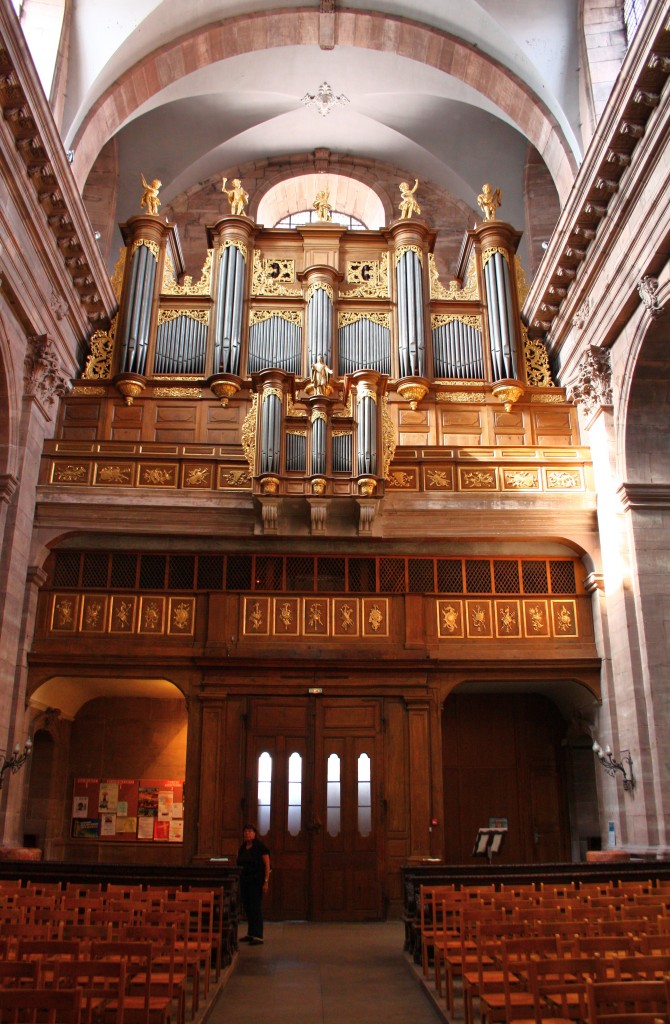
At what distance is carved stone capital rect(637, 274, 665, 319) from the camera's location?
517 inches

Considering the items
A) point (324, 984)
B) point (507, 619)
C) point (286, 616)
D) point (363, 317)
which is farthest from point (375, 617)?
point (324, 984)

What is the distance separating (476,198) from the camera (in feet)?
72.2

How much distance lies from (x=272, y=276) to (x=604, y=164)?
7.54m

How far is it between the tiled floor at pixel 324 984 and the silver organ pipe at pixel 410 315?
10141 millimetres

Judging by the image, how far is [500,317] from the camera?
18078 mm

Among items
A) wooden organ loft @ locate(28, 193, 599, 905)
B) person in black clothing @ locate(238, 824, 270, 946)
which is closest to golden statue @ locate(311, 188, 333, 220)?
wooden organ loft @ locate(28, 193, 599, 905)

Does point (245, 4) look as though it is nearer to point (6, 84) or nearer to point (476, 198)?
point (476, 198)

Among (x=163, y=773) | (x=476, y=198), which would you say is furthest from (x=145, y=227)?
(x=163, y=773)

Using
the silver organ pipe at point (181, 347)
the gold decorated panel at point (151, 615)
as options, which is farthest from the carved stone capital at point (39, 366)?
the gold decorated panel at point (151, 615)

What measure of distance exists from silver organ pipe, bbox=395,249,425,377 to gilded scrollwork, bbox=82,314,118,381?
5.67 m

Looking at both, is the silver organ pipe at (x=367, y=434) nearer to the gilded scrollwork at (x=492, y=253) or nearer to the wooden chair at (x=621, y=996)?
the gilded scrollwork at (x=492, y=253)

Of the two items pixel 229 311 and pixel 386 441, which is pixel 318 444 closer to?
pixel 386 441

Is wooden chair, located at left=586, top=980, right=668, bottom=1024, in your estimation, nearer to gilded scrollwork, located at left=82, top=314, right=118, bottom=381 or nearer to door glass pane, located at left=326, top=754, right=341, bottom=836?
door glass pane, located at left=326, top=754, right=341, bottom=836

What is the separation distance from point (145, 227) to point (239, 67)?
15.4 ft
